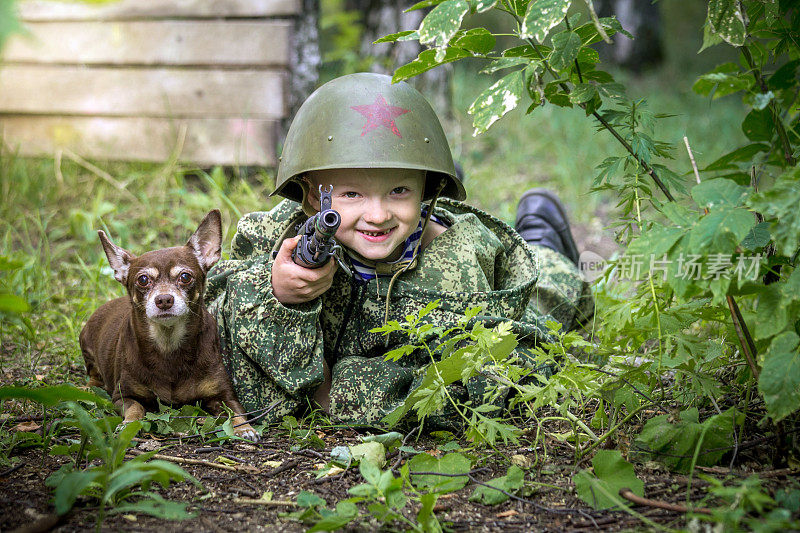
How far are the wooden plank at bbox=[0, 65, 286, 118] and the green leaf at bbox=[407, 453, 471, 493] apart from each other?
12.3 feet

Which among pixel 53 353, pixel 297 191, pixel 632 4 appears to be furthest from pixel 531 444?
pixel 632 4

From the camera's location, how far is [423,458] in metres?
2.29

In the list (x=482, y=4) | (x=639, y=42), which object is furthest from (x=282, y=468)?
(x=639, y=42)

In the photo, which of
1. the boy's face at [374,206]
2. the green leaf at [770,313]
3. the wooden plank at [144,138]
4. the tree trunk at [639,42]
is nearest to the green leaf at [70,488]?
the boy's face at [374,206]

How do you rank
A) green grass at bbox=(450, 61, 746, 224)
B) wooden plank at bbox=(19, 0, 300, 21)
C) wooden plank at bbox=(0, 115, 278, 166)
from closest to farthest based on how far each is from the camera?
wooden plank at bbox=(19, 0, 300, 21) → wooden plank at bbox=(0, 115, 278, 166) → green grass at bbox=(450, 61, 746, 224)

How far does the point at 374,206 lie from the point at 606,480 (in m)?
1.33

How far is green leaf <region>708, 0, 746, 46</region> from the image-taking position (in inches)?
82.9

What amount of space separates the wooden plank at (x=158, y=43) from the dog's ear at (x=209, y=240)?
2.74 meters

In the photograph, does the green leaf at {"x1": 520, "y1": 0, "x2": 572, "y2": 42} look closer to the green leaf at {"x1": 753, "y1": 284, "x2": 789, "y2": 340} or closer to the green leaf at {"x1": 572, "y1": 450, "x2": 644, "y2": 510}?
the green leaf at {"x1": 753, "y1": 284, "x2": 789, "y2": 340}

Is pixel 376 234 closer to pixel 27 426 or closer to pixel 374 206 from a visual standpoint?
pixel 374 206

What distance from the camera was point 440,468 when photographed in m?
2.25

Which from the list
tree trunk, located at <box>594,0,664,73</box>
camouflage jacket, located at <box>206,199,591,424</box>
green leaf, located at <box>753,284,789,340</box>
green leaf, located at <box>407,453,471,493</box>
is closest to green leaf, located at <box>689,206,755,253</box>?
green leaf, located at <box>753,284,789,340</box>

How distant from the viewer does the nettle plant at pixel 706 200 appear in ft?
5.98
